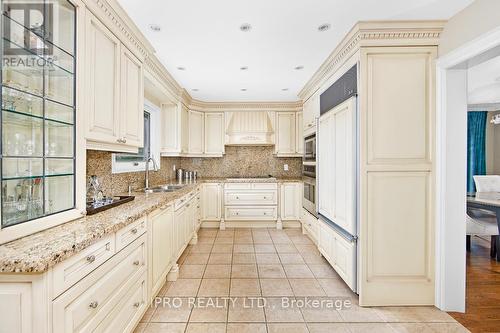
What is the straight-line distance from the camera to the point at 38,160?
1.33m

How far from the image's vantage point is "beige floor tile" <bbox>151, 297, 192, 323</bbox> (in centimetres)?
194

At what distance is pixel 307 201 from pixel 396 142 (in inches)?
77.5

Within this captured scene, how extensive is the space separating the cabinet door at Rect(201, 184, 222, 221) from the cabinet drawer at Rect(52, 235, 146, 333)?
2765 millimetres

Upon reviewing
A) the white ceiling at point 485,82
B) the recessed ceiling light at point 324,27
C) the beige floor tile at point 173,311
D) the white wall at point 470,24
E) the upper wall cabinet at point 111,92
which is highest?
the white ceiling at point 485,82

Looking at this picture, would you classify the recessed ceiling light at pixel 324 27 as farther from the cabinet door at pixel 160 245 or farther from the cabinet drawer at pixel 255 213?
the cabinet drawer at pixel 255 213

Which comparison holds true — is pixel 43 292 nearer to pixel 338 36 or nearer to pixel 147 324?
pixel 147 324

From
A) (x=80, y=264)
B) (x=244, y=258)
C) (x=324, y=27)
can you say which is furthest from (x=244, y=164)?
(x=80, y=264)

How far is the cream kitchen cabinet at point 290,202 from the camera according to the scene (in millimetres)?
4559

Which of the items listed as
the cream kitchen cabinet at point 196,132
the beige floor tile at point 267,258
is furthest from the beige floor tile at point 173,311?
the cream kitchen cabinet at point 196,132

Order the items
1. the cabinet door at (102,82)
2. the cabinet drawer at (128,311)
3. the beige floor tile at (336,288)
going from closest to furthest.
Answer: the cabinet drawer at (128,311), the cabinet door at (102,82), the beige floor tile at (336,288)

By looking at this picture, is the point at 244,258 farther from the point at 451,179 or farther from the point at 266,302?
the point at 451,179

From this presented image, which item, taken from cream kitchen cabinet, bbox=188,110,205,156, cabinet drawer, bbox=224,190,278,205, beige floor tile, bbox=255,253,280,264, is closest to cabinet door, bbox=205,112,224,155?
cream kitchen cabinet, bbox=188,110,205,156

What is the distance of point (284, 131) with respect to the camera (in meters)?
4.84

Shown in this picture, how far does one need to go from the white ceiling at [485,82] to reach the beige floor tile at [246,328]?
11.7ft
